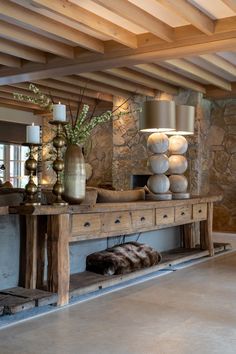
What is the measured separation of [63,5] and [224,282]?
9.93ft

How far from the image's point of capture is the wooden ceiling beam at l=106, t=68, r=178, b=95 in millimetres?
6943

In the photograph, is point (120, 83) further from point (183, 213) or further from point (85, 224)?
point (85, 224)

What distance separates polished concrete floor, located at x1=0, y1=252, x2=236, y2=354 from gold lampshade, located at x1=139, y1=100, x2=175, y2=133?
1669mm

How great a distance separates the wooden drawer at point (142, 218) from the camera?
4.21 meters

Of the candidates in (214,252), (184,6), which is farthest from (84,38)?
(214,252)

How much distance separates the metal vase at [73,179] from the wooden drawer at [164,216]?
4.12ft

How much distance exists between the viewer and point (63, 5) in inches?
169

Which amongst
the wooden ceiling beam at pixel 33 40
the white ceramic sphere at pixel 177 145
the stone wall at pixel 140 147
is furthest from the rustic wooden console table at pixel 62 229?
the stone wall at pixel 140 147

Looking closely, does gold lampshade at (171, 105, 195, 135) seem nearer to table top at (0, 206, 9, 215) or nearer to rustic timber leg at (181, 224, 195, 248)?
rustic timber leg at (181, 224, 195, 248)

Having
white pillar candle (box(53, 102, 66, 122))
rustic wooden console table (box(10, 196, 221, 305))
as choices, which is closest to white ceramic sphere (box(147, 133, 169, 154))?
rustic wooden console table (box(10, 196, 221, 305))

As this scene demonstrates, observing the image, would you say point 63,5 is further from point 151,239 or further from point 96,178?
point 96,178

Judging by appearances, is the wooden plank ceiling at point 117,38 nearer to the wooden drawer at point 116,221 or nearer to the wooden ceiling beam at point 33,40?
the wooden ceiling beam at point 33,40

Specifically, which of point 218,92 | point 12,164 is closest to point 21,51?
point 218,92

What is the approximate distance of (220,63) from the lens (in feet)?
21.3
